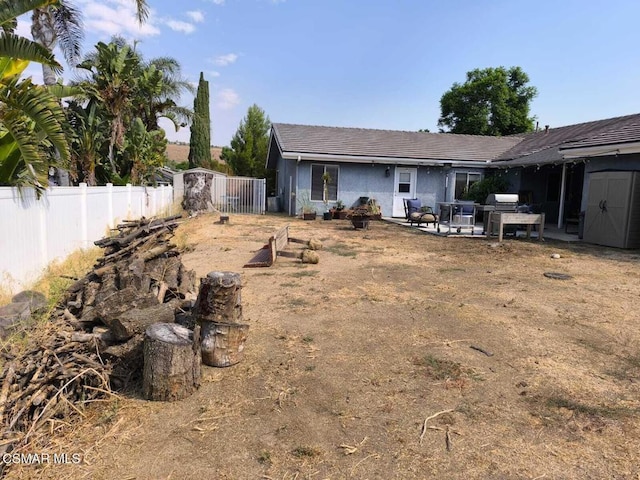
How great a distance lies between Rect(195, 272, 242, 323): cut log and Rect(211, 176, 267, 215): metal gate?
1692 cm

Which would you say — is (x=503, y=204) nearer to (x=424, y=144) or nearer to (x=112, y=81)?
(x=424, y=144)

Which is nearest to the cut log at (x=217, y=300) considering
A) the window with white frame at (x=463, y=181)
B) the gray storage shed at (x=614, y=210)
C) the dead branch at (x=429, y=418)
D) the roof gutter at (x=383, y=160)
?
the dead branch at (x=429, y=418)

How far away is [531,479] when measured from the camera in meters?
2.49

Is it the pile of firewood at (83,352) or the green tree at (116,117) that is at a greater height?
the green tree at (116,117)

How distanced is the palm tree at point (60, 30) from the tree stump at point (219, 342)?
38.5 feet

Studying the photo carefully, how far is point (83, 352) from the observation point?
3.64 meters

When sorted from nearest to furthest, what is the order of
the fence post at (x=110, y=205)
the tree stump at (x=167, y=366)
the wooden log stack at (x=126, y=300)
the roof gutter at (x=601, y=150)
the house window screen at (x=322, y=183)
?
1. the tree stump at (x=167, y=366)
2. the wooden log stack at (x=126, y=300)
3. the fence post at (x=110, y=205)
4. the roof gutter at (x=601, y=150)
5. the house window screen at (x=322, y=183)

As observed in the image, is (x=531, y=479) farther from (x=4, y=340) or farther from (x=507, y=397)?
(x=4, y=340)

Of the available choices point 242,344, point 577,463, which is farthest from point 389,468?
point 242,344

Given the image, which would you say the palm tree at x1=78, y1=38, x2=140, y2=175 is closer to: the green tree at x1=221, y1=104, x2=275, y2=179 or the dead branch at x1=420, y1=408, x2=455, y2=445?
the green tree at x1=221, y1=104, x2=275, y2=179

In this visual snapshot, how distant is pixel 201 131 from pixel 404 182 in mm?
19832

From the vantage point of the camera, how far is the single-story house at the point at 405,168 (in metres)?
18.2

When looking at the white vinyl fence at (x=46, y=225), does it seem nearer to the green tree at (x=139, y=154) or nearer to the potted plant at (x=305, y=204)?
the green tree at (x=139, y=154)

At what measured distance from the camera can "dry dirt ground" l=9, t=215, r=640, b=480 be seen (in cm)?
265
